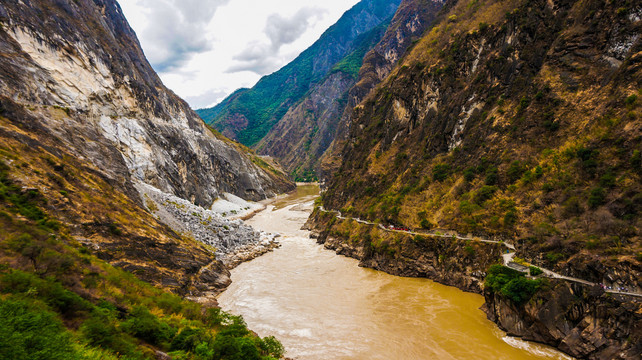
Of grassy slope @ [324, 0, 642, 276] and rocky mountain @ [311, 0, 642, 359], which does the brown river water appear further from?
grassy slope @ [324, 0, 642, 276]

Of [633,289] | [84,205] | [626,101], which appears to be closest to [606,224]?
[633,289]

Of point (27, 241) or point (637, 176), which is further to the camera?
point (637, 176)

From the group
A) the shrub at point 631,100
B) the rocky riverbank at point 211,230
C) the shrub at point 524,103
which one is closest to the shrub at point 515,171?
the shrub at point 524,103

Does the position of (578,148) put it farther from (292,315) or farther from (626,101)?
(292,315)

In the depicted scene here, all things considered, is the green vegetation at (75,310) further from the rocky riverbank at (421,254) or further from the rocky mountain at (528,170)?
the rocky riverbank at (421,254)

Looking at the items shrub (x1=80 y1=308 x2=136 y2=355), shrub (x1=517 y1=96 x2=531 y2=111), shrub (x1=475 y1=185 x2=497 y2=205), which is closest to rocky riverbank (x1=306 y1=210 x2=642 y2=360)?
shrub (x1=475 y1=185 x2=497 y2=205)
